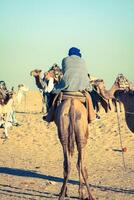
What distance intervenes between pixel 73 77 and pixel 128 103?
2.59 m

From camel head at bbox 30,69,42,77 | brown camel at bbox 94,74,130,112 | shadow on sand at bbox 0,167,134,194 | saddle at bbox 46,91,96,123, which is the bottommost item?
shadow on sand at bbox 0,167,134,194

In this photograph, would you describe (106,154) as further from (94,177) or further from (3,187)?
(3,187)

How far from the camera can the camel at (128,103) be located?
12.0 meters

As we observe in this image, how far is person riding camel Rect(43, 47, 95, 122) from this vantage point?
32.7ft

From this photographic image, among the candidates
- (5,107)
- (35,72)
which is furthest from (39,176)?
(5,107)

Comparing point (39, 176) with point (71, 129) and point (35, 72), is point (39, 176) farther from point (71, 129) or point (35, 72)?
point (71, 129)

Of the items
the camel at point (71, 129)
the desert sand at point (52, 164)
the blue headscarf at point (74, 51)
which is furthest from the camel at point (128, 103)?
the camel at point (71, 129)

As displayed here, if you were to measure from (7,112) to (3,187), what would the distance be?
12276mm

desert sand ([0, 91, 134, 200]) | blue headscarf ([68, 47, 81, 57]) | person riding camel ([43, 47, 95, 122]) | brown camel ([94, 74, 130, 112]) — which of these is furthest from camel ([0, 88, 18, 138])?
person riding camel ([43, 47, 95, 122])

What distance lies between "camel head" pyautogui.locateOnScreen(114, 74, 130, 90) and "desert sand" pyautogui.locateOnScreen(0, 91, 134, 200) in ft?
7.03

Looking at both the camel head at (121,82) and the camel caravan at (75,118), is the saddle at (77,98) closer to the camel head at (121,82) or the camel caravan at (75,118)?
the camel caravan at (75,118)

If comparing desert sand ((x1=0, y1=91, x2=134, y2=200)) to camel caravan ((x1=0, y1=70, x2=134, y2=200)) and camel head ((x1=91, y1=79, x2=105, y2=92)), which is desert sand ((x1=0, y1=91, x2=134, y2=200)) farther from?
camel head ((x1=91, y1=79, x2=105, y2=92))

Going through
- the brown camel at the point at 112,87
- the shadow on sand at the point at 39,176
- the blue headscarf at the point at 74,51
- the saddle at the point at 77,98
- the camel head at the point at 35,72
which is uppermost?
the blue headscarf at the point at 74,51

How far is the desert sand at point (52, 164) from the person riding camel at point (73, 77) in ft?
6.45
